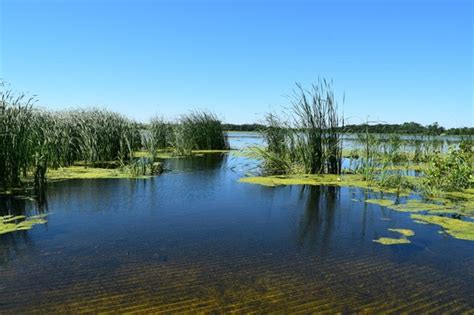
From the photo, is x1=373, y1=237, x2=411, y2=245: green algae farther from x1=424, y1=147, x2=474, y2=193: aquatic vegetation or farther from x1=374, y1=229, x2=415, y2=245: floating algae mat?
x1=424, y1=147, x2=474, y2=193: aquatic vegetation

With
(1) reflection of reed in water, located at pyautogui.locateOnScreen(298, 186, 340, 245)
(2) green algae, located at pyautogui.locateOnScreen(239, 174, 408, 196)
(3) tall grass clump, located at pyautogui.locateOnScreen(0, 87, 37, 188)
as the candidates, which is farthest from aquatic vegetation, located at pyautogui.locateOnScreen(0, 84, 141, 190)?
(1) reflection of reed in water, located at pyautogui.locateOnScreen(298, 186, 340, 245)

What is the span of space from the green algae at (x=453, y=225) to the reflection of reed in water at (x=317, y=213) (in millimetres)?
1132

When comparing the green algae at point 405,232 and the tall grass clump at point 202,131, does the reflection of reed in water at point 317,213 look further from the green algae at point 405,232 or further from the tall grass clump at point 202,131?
the tall grass clump at point 202,131

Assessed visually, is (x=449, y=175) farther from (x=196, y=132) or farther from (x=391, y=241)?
(x=196, y=132)

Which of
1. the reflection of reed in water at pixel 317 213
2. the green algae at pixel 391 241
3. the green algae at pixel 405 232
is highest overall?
the reflection of reed in water at pixel 317 213

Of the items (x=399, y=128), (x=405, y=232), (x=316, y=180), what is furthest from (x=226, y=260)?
(x=399, y=128)

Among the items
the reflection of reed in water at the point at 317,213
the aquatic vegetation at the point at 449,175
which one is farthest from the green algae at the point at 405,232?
the aquatic vegetation at the point at 449,175

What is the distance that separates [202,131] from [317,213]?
12.6 meters

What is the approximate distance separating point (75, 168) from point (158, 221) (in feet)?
19.2

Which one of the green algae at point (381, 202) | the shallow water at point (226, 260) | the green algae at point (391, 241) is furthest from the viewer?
the green algae at point (381, 202)

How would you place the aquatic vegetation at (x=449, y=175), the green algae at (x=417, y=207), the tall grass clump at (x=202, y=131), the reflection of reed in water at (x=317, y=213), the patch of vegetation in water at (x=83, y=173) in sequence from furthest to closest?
the tall grass clump at (x=202, y=131)
the patch of vegetation in water at (x=83, y=173)
the aquatic vegetation at (x=449, y=175)
the green algae at (x=417, y=207)
the reflection of reed in water at (x=317, y=213)

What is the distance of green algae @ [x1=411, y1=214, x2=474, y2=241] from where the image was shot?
4262 mm

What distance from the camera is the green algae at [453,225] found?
4.26 meters

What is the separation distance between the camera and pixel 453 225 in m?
4.62
